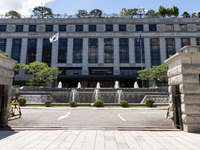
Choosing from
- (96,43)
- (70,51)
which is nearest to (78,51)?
(70,51)

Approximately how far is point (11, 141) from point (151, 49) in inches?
1941

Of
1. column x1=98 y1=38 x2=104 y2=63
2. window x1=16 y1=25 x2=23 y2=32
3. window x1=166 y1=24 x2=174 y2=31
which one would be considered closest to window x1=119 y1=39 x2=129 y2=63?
column x1=98 y1=38 x2=104 y2=63

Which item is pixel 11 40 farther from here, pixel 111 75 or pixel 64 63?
pixel 111 75

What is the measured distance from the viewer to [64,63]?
156 feet

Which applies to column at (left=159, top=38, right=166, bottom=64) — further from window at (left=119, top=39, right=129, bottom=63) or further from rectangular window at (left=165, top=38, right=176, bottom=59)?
window at (left=119, top=39, right=129, bottom=63)

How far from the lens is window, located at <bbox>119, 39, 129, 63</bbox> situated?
47.8m

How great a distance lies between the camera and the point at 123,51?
159 ft

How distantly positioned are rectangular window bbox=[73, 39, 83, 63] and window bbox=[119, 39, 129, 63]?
1411cm

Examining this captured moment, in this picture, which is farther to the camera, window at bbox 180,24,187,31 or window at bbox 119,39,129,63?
window at bbox 180,24,187,31

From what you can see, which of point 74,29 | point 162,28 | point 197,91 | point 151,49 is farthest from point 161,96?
point 74,29

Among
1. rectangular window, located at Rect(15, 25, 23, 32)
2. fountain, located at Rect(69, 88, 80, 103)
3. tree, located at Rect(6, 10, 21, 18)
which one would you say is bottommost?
fountain, located at Rect(69, 88, 80, 103)

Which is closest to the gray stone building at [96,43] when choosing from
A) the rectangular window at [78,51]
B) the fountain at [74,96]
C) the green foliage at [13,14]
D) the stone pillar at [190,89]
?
the rectangular window at [78,51]

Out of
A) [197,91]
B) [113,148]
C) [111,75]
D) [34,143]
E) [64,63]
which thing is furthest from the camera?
[64,63]

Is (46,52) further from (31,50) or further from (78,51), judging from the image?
(78,51)
